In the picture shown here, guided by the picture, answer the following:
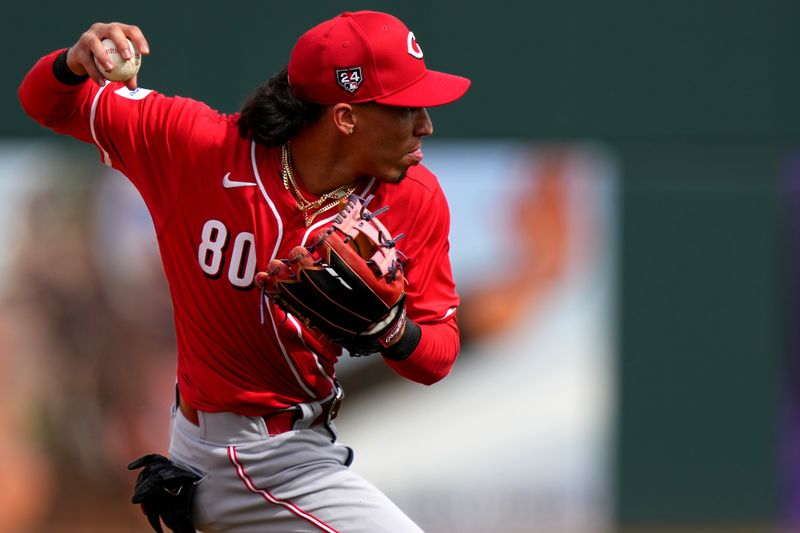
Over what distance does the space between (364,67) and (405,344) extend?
0.69m

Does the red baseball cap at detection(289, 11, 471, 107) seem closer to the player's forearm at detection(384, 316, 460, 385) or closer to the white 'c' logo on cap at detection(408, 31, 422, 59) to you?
the white 'c' logo on cap at detection(408, 31, 422, 59)

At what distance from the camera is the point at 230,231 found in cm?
323

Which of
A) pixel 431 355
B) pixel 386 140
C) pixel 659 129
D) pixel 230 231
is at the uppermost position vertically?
pixel 659 129

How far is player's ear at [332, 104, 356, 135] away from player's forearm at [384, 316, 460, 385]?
21.0 inches

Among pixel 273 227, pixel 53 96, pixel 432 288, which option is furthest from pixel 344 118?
pixel 53 96

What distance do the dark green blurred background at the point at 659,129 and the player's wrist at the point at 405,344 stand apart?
4066 mm

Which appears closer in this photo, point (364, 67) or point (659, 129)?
point (364, 67)

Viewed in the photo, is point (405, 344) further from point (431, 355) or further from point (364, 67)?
point (364, 67)

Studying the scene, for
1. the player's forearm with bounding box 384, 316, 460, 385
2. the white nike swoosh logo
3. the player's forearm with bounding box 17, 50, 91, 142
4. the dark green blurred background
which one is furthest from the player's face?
the dark green blurred background

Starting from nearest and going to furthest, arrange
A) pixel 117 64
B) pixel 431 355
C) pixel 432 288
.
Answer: pixel 117 64 < pixel 431 355 < pixel 432 288

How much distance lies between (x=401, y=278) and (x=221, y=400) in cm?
62

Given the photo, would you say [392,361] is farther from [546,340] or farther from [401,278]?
[546,340]

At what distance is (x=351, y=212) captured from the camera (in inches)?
120

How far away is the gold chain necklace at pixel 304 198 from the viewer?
3234mm
